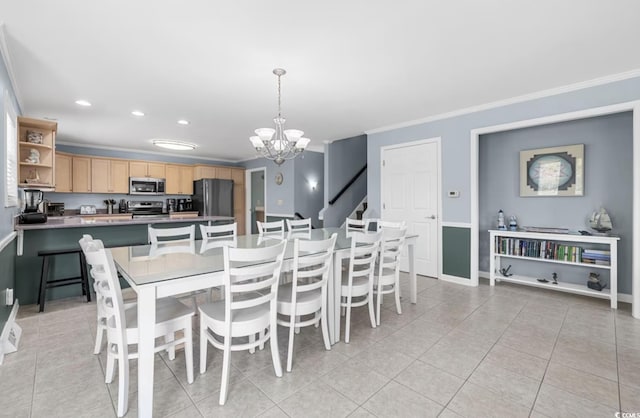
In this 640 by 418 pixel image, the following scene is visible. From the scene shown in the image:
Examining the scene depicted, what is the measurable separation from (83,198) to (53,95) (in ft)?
11.5

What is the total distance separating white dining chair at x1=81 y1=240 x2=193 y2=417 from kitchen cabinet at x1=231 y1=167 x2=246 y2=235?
6043 millimetres

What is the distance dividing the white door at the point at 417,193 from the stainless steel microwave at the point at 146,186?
5.18 m

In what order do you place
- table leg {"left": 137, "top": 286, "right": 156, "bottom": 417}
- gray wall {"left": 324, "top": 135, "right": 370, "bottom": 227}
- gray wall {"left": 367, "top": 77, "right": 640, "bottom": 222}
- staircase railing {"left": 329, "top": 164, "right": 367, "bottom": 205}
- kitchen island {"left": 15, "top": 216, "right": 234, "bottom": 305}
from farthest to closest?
1. staircase railing {"left": 329, "top": 164, "right": 367, "bottom": 205}
2. gray wall {"left": 324, "top": 135, "right": 370, "bottom": 227}
3. kitchen island {"left": 15, "top": 216, "right": 234, "bottom": 305}
4. gray wall {"left": 367, "top": 77, "right": 640, "bottom": 222}
5. table leg {"left": 137, "top": 286, "right": 156, "bottom": 417}

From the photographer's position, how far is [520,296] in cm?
352

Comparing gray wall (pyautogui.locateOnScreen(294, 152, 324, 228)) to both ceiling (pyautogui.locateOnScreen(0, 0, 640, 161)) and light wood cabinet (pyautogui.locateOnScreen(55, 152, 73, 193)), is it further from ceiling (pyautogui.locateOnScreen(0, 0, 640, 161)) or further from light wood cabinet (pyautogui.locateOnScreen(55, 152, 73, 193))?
light wood cabinet (pyautogui.locateOnScreen(55, 152, 73, 193))

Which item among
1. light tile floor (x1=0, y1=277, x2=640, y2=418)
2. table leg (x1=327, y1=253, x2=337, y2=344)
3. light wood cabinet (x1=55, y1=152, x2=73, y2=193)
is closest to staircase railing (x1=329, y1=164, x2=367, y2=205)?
light tile floor (x1=0, y1=277, x2=640, y2=418)

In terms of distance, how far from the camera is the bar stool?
10.2ft

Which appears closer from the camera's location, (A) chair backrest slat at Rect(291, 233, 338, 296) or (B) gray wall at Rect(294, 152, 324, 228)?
(A) chair backrest slat at Rect(291, 233, 338, 296)

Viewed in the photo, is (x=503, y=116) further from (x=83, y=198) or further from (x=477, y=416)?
(x=83, y=198)

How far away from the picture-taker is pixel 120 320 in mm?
1556

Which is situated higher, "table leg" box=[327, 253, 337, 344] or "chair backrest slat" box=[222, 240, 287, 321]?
"chair backrest slat" box=[222, 240, 287, 321]

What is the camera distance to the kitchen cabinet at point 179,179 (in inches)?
277

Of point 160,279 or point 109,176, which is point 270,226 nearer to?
point 160,279

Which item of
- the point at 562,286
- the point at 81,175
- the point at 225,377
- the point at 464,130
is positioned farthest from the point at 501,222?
the point at 81,175
